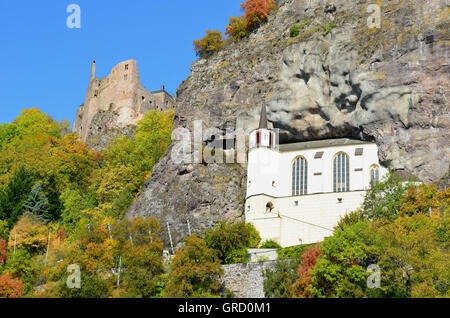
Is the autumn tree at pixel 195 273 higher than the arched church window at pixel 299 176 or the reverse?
the reverse

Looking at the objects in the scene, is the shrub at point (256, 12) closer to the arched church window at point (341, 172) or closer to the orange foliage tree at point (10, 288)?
the arched church window at point (341, 172)

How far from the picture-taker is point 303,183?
56.0m

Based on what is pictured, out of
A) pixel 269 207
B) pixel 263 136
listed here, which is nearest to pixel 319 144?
pixel 263 136

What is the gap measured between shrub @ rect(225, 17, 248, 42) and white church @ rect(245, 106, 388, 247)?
13733mm

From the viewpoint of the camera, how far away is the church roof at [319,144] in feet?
182

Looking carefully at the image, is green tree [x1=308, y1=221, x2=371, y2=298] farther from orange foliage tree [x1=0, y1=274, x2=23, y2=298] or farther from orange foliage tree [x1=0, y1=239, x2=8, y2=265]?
orange foliage tree [x1=0, y1=239, x2=8, y2=265]

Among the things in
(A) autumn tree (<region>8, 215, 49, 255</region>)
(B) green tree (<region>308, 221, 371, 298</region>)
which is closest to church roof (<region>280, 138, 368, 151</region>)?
(B) green tree (<region>308, 221, 371, 298</region>)

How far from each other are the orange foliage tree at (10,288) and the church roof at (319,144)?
25.1 metres

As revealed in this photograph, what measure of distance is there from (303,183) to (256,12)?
72.4 ft

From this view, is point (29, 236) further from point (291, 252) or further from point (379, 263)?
point (379, 263)

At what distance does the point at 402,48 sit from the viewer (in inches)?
2100

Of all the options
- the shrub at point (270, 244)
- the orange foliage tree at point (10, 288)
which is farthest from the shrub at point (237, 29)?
the orange foliage tree at point (10, 288)
